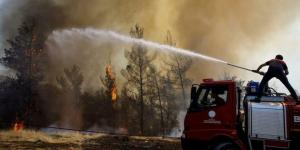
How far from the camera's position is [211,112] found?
13.1 metres

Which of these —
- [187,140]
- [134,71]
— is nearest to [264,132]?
[187,140]

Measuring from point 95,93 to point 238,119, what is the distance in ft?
156

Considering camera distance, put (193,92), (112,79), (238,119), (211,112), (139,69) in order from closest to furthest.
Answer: (238,119)
(211,112)
(193,92)
(139,69)
(112,79)

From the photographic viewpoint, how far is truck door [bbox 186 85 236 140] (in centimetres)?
1293

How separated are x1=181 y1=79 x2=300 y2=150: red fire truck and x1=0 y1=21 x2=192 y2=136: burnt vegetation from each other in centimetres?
2922

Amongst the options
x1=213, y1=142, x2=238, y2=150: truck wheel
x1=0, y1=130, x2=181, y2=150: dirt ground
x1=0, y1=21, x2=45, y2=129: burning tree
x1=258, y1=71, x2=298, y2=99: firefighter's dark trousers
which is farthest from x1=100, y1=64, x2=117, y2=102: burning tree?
x1=213, y1=142, x2=238, y2=150: truck wheel

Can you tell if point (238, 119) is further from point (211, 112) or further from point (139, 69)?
point (139, 69)

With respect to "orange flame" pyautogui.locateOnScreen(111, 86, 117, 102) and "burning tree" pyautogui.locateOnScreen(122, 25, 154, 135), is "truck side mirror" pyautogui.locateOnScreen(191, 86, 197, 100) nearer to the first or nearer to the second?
"burning tree" pyautogui.locateOnScreen(122, 25, 154, 135)

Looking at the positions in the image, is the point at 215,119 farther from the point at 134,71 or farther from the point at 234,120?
the point at 134,71

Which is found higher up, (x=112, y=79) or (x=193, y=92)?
(x=112, y=79)

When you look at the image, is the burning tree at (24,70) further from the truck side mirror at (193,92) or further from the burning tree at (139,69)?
the truck side mirror at (193,92)

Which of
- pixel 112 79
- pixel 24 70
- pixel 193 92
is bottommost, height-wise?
pixel 193 92

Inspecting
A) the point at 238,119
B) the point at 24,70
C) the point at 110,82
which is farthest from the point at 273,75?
the point at 110,82

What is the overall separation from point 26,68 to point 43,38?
16.0 ft
